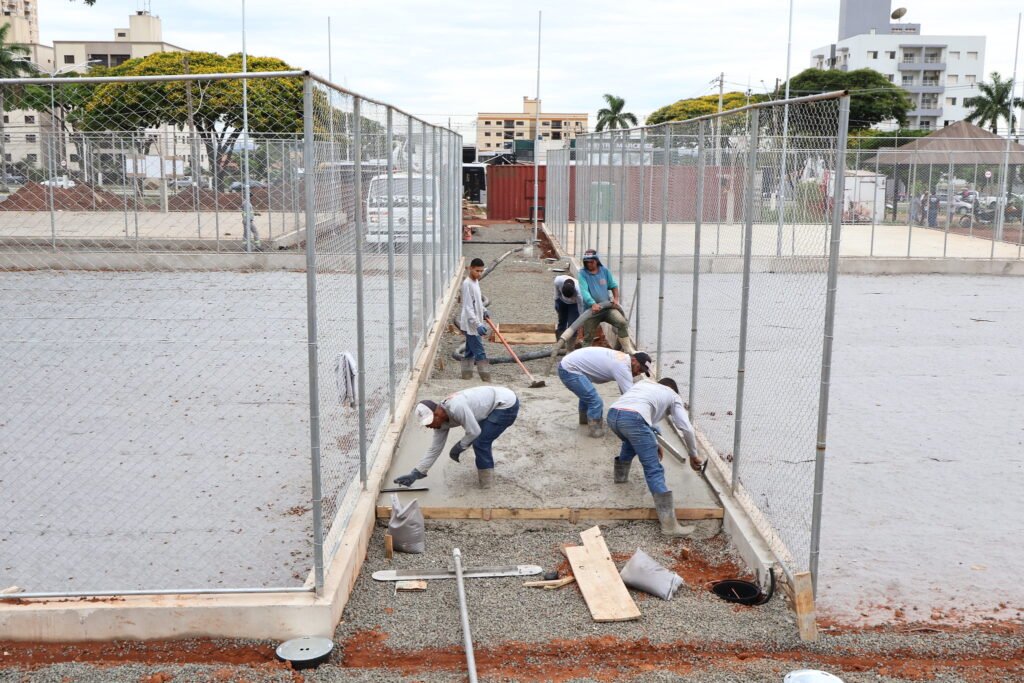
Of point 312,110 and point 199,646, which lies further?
point 199,646

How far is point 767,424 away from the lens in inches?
423

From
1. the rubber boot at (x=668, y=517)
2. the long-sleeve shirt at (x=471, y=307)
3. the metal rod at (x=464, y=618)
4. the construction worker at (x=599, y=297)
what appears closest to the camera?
the metal rod at (x=464, y=618)

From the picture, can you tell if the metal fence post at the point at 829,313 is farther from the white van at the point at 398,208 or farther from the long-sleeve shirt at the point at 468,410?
the white van at the point at 398,208

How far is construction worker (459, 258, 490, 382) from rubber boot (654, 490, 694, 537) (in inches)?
193

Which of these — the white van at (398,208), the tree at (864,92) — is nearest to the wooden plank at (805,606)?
the white van at (398,208)

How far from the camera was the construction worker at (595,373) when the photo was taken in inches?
364

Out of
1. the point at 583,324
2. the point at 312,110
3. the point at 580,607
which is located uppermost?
the point at 312,110

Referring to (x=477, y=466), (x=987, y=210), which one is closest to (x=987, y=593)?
(x=477, y=466)

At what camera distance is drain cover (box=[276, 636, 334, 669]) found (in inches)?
210

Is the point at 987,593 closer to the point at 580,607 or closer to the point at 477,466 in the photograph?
the point at 580,607

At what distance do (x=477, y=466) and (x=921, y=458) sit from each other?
167 inches

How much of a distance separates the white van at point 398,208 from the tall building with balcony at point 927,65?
103236 mm

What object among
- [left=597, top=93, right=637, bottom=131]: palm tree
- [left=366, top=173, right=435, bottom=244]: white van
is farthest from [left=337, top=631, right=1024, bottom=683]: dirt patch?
[left=597, top=93, right=637, bottom=131]: palm tree

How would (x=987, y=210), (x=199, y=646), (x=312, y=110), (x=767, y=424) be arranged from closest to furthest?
(x=312, y=110) < (x=199, y=646) < (x=767, y=424) < (x=987, y=210)
